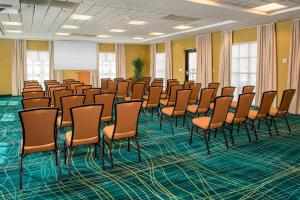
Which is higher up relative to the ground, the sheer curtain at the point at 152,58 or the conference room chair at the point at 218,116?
the sheer curtain at the point at 152,58

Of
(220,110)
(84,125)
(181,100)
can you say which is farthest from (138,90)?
(84,125)

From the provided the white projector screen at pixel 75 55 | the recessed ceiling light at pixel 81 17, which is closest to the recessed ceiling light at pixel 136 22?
the recessed ceiling light at pixel 81 17

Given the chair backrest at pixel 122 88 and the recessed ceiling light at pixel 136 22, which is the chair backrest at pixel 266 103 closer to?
the chair backrest at pixel 122 88

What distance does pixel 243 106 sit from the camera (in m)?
4.90

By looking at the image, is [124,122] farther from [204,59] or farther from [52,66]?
[52,66]

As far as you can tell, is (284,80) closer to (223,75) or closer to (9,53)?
(223,75)

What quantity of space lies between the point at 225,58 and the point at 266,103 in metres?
6.01

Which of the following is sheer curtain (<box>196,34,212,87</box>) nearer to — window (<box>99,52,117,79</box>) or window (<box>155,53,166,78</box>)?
window (<box>155,53,166,78</box>)

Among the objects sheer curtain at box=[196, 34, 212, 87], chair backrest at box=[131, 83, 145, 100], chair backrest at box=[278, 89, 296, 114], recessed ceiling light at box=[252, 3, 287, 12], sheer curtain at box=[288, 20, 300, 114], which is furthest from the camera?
sheer curtain at box=[196, 34, 212, 87]

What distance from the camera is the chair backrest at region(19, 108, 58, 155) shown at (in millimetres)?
3168

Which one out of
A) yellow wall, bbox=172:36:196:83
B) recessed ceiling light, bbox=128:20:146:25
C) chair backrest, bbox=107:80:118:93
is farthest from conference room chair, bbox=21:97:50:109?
yellow wall, bbox=172:36:196:83

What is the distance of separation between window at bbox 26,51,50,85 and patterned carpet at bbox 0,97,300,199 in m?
10.6

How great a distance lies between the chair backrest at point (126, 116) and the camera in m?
3.82

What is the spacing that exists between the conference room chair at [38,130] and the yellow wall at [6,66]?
12.4 meters
